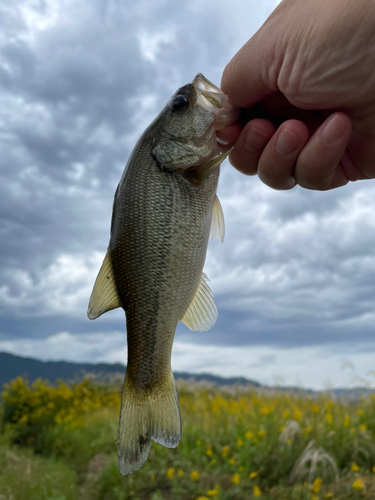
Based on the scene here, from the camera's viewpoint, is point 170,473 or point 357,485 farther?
point 170,473

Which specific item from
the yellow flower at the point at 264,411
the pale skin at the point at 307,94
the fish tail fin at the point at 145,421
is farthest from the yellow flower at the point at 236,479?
the pale skin at the point at 307,94

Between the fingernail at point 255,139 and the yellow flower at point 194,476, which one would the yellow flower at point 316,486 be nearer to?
the yellow flower at point 194,476

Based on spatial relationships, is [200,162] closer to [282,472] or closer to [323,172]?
[323,172]

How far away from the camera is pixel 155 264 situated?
175 cm

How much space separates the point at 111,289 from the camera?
71.1 inches

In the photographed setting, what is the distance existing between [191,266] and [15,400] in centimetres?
841

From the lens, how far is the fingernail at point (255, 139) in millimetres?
2271

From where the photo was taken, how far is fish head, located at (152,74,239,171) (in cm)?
188

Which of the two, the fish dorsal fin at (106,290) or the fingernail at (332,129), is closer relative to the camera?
the fish dorsal fin at (106,290)

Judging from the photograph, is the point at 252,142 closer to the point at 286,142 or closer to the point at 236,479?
the point at 286,142

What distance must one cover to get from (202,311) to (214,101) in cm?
93

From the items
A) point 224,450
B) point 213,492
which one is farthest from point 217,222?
point 224,450

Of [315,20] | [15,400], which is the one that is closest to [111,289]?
[315,20]

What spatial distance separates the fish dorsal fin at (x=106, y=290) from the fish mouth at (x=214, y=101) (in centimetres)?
78
